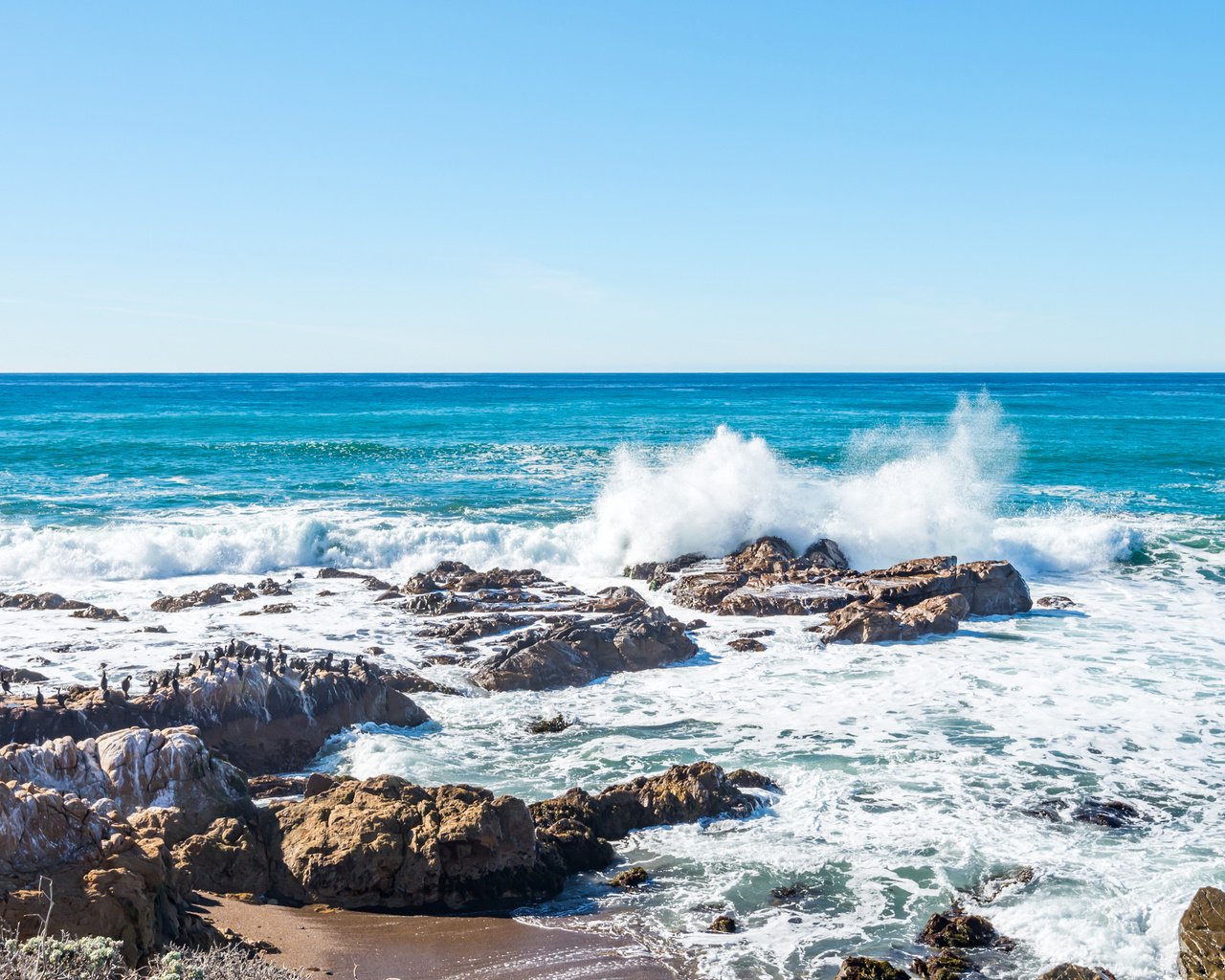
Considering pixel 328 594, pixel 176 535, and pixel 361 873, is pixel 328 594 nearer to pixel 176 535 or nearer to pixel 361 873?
pixel 176 535

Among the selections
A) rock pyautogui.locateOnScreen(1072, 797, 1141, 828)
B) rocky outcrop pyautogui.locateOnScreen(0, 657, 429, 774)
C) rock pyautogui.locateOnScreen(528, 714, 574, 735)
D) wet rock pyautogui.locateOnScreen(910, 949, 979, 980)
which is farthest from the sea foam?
wet rock pyautogui.locateOnScreen(910, 949, 979, 980)

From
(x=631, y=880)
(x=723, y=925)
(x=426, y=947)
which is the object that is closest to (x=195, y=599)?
(x=631, y=880)

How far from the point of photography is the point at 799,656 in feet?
54.9

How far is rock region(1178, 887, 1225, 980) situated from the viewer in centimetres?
764

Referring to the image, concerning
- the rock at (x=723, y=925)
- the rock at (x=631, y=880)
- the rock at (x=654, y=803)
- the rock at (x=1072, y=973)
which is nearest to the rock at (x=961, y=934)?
the rock at (x=1072, y=973)

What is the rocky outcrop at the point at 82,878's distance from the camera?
6.37m

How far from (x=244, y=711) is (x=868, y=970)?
780 cm

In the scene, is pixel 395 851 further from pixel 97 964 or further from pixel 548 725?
pixel 548 725

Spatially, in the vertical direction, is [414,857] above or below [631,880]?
above

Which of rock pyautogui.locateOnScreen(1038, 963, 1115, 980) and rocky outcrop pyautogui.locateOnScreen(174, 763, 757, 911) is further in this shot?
rocky outcrop pyautogui.locateOnScreen(174, 763, 757, 911)

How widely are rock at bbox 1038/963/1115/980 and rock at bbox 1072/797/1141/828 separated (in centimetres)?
317

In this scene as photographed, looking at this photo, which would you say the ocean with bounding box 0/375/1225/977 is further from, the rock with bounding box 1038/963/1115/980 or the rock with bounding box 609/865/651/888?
the rock with bounding box 1038/963/1115/980

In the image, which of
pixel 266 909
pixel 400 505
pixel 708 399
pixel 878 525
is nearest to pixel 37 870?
pixel 266 909

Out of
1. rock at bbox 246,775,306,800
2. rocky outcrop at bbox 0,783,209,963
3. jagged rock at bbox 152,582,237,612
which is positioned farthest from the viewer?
jagged rock at bbox 152,582,237,612
